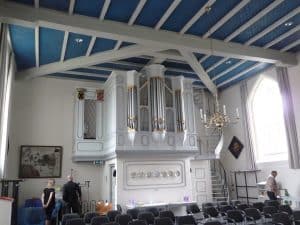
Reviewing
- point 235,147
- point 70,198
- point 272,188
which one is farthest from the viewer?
point 235,147

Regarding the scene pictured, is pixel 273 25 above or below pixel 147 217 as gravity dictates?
above

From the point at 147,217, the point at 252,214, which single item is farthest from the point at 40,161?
the point at 252,214

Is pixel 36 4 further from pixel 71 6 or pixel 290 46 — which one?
pixel 290 46

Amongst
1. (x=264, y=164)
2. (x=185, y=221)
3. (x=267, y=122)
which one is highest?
(x=267, y=122)

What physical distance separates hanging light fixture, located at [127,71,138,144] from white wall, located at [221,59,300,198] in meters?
5.59

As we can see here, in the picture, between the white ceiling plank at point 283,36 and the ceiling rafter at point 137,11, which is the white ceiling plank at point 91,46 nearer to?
the ceiling rafter at point 137,11

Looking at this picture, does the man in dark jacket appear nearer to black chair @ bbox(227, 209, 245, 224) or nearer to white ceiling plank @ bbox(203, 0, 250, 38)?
black chair @ bbox(227, 209, 245, 224)

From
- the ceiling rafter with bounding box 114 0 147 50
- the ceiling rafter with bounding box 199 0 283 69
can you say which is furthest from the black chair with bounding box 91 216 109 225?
the ceiling rafter with bounding box 199 0 283 69

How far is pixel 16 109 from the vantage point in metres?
12.4

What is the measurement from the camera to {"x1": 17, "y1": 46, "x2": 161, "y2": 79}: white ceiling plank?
10531mm

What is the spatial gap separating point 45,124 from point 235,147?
8.78 meters

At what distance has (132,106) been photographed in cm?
1138

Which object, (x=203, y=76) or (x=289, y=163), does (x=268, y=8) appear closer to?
(x=203, y=76)

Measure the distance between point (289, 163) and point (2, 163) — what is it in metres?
9.99
